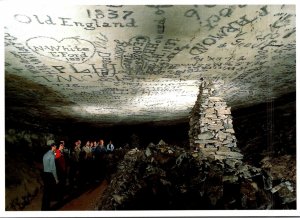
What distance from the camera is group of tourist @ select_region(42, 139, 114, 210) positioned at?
179 inches

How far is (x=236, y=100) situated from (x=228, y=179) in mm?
1925

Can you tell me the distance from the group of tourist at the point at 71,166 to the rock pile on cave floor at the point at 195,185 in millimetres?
426

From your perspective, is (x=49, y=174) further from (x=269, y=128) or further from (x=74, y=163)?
(x=269, y=128)

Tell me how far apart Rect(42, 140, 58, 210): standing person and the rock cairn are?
2469mm

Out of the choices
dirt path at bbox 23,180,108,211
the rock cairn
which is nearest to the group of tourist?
dirt path at bbox 23,180,108,211

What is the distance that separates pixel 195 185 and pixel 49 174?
2341mm

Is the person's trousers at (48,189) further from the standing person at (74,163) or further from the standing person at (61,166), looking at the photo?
the standing person at (74,163)

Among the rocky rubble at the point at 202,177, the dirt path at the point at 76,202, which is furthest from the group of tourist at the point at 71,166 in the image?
the rocky rubble at the point at 202,177

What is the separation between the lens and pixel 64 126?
5.17 metres

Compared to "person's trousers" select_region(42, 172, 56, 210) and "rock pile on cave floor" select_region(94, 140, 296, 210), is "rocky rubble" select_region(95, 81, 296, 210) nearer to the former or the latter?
"rock pile on cave floor" select_region(94, 140, 296, 210)

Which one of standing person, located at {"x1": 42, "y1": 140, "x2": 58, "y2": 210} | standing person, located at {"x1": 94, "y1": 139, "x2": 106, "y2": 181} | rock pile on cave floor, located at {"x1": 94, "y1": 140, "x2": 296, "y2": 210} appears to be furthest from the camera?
standing person, located at {"x1": 94, "y1": 139, "x2": 106, "y2": 181}

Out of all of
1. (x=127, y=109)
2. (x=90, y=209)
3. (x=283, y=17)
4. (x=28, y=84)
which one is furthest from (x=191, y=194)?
(x=28, y=84)

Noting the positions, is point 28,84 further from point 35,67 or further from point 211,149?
point 211,149

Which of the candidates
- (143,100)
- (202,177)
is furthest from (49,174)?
(202,177)
